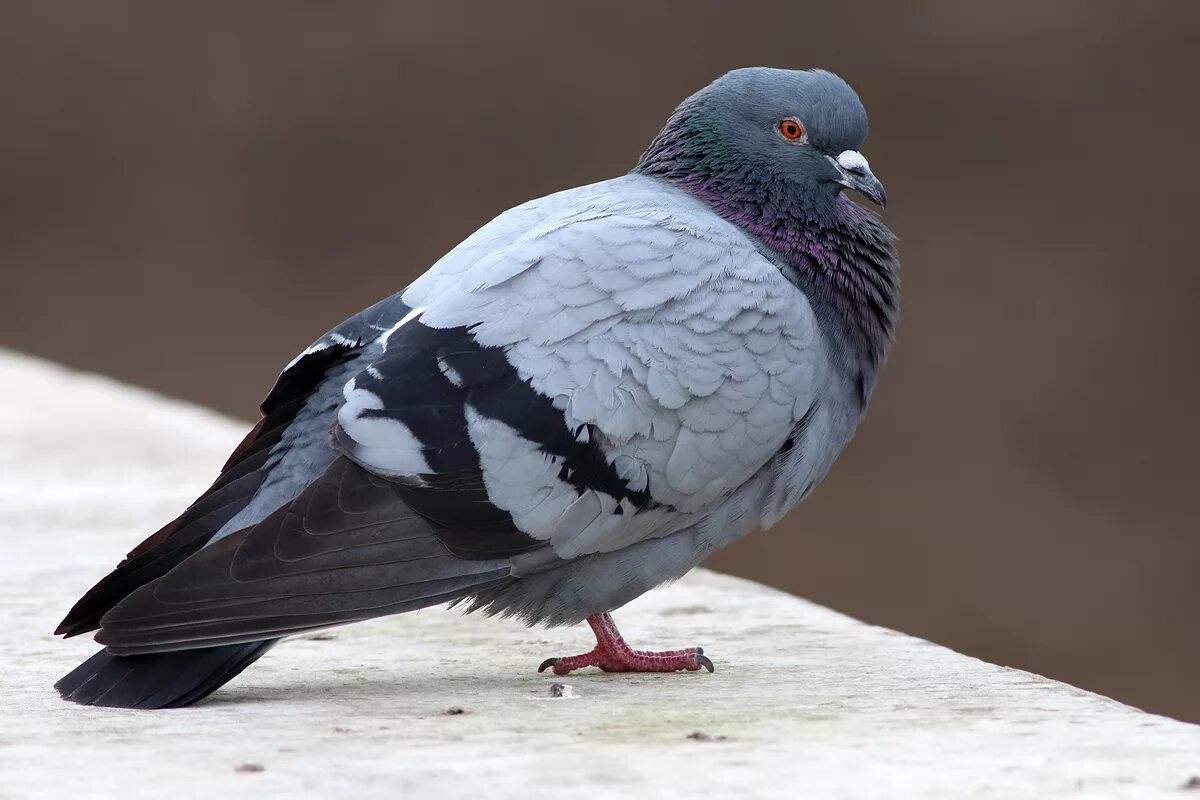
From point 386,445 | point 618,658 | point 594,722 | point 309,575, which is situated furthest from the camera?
point 618,658

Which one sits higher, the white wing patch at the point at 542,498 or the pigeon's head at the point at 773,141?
the pigeon's head at the point at 773,141

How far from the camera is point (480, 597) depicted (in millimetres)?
3365

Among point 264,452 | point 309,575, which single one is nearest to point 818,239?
point 264,452

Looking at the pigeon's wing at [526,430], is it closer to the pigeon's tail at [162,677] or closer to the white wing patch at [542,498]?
the white wing patch at [542,498]

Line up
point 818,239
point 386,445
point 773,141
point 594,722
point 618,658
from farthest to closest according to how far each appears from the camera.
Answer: point 773,141 → point 818,239 → point 618,658 → point 386,445 → point 594,722

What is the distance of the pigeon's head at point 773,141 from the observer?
3.95 m

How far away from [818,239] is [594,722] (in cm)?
144

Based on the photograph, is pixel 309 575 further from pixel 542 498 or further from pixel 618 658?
pixel 618 658

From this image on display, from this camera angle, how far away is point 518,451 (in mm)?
3242

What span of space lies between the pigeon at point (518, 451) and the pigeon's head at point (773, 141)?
9.8 inches

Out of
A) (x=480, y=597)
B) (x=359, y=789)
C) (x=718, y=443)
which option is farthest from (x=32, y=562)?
(x=359, y=789)

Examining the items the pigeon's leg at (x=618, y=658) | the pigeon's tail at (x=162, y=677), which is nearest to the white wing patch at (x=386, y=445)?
the pigeon's tail at (x=162, y=677)

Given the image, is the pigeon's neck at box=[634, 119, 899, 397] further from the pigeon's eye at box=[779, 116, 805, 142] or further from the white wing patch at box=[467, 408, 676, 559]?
the white wing patch at box=[467, 408, 676, 559]

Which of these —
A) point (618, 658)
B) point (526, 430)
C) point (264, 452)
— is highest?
point (526, 430)
